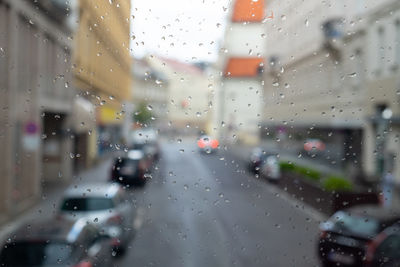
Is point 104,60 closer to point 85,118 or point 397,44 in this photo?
point 85,118

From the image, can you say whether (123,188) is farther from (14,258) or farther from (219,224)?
(219,224)

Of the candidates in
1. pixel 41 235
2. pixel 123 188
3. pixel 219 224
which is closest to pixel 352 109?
pixel 219 224

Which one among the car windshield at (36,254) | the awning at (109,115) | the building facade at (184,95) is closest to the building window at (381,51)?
the building facade at (184,95)

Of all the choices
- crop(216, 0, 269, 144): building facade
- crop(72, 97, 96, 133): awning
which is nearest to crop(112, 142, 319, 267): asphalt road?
crop(216, 0, 269, 144): building facade

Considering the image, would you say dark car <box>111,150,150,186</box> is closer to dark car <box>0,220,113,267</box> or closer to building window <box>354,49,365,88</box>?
dark car <box>0,220,113,267</box>

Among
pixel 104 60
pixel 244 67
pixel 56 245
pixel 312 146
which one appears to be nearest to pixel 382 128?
pixel 312 146

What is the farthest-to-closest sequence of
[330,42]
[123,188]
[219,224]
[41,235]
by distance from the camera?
[219,224] → [330,42] → [41,235] → [123,188]

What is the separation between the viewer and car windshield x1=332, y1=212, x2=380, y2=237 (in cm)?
412

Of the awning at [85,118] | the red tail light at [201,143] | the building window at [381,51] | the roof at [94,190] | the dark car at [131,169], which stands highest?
the building window at [381,51]

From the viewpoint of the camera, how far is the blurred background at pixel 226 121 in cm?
297

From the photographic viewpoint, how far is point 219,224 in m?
4.36

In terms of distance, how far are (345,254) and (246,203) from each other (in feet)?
3.73

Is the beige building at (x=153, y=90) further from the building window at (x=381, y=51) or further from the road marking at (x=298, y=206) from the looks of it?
the building window at (x=381, y=51)

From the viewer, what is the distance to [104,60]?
2.79 m
